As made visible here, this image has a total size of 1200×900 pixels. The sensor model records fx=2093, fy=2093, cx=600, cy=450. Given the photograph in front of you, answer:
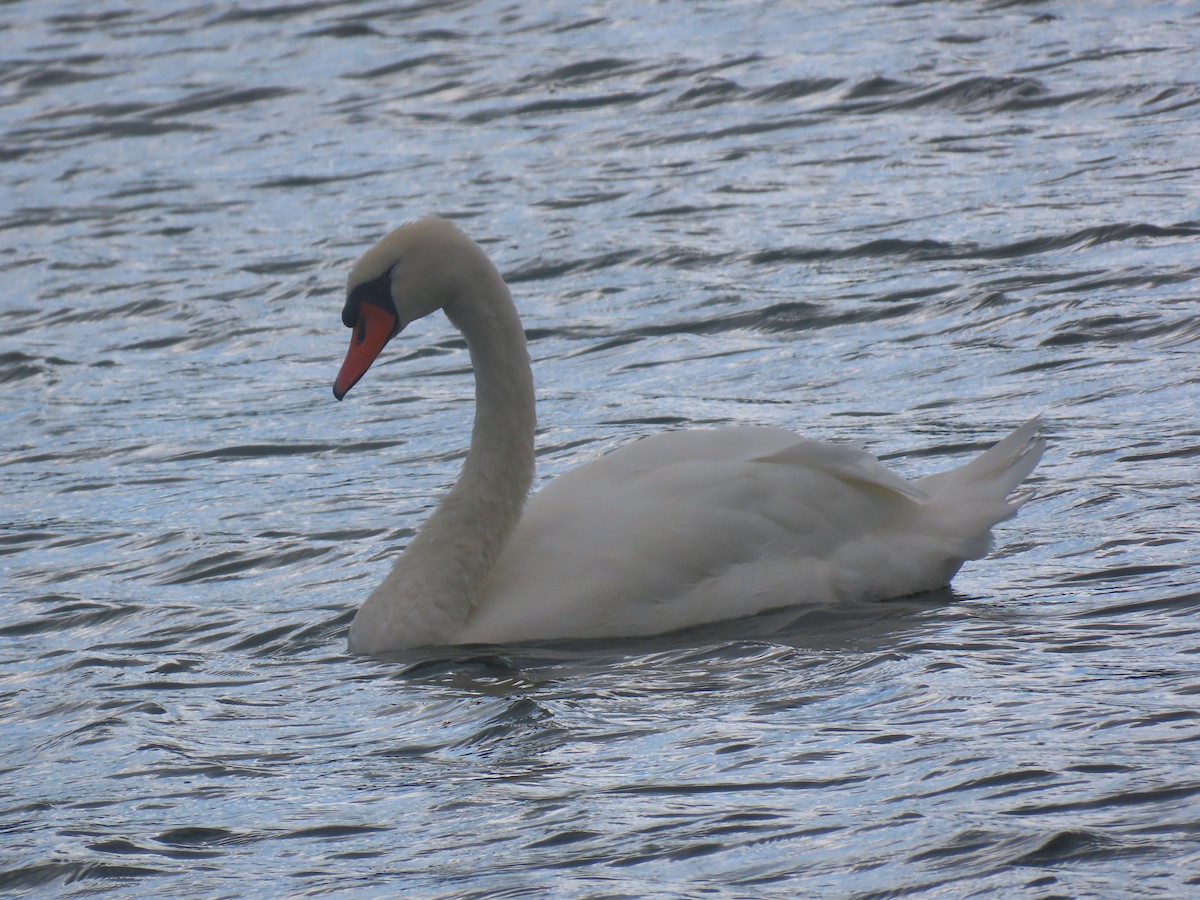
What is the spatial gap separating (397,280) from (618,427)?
2.90m

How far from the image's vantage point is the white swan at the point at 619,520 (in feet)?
22.4

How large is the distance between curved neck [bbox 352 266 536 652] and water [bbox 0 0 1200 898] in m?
0.21

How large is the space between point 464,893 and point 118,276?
10.4 metres

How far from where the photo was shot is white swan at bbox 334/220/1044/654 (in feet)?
22.4

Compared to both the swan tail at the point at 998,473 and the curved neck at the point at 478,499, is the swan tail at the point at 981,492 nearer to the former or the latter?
the swan tail at the point at 998,473

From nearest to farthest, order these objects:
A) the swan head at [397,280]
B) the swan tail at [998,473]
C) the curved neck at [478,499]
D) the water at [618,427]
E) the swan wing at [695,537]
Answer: the water at [618,427]
the swan wing at [695,537]
the curved neck at [478,499]
the swan head at [397,280]
the swan tail at [998,473]

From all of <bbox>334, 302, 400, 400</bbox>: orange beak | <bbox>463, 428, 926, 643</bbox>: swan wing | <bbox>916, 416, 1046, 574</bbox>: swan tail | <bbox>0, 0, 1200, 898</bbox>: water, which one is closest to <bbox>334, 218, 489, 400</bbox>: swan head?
<bbox>334, 302, 400, 400</bbox>: orange beak

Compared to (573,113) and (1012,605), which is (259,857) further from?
(573,113)

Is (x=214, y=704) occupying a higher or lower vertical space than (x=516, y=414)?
lower

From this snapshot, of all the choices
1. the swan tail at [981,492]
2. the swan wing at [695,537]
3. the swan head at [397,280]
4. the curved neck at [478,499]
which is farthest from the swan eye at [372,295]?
the swan tail at [981,492]

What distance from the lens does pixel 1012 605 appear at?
6773mm

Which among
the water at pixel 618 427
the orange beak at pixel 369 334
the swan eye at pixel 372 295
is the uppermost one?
the swan eye at pixel 372 295

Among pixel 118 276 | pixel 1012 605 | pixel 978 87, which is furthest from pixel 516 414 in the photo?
pixel 978 87

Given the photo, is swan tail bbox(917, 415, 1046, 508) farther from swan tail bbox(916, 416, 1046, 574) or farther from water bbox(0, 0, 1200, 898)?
water bbox(0, 0, 1200, 898)
